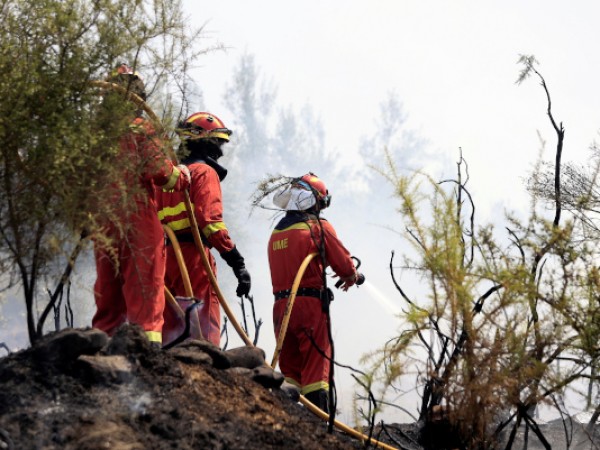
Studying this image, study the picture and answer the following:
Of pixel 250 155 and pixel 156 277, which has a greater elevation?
pixel 250 155

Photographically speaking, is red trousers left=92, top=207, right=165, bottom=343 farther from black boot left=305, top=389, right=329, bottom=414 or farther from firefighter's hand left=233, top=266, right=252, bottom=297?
black boot left=305, top=389, right=329, bottom=414

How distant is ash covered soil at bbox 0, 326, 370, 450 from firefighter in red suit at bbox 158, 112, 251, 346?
195 centimetres

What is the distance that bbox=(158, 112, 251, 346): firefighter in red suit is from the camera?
273 inches

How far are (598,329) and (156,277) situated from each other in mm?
2668

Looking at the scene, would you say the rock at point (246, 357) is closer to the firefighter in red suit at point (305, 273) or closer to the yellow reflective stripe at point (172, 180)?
the yellow reflective stripe at point (172, 180)

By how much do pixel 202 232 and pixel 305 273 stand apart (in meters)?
1.19

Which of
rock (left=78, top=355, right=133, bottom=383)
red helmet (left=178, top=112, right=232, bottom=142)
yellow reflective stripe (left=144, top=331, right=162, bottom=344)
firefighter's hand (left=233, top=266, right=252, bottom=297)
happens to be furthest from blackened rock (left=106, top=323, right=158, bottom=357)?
red helmet (left=178, top=112, right=232, bottom=142)

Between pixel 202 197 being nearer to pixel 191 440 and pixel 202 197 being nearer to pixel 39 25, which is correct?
pixel 39 25

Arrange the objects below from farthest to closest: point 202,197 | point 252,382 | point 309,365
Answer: point 309,365 → point 202,197 → point 252,382

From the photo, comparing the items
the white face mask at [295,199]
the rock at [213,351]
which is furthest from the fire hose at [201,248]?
the rock at [213,351]

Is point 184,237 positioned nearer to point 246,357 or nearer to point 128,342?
point 246,357

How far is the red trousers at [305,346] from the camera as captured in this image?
24.7ft

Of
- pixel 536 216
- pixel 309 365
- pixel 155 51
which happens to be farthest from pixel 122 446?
pixel 309 365

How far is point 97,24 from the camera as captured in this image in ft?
15.8
